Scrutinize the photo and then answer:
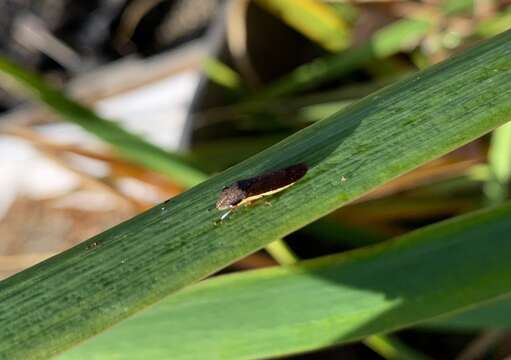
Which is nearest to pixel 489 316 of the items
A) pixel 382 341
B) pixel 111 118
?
pixel 382 341

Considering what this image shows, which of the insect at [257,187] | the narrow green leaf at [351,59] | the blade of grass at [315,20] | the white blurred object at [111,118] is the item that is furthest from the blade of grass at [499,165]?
the white blurred object at [111,118]

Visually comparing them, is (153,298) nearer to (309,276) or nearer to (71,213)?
(309,276)

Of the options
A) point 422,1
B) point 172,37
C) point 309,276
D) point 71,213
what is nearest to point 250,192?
point 309,276

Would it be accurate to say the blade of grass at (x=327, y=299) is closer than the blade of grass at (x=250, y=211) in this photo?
No

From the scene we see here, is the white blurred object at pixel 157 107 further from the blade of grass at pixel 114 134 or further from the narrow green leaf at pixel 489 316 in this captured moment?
the narrow green leaf at pixel 489 316

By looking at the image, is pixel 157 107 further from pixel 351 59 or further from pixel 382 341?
pixel 382 341

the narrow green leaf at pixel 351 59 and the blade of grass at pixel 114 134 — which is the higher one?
the narrow green leaf at pixel 351 59

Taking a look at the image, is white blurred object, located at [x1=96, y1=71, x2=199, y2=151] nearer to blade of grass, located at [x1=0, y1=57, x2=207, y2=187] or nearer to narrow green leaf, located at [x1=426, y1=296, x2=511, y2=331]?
blade of grass, located at [x1=0, y1=57, x2=207, y2=187]
